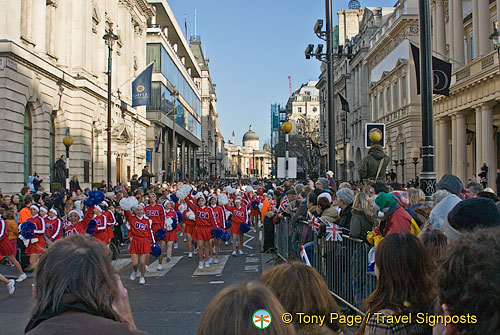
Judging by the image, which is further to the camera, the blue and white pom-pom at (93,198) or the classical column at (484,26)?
the classical column at (484,26)

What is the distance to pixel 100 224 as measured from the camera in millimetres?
11344

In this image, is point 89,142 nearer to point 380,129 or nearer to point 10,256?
point 10,256

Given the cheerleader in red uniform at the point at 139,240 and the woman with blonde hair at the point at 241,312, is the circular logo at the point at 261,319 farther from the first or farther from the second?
the cheerleader in red uniform at the point at 139,240

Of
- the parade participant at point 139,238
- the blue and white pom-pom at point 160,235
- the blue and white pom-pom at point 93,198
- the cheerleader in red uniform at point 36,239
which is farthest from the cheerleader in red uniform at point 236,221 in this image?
the cheerleader in red uniform at point 36,239

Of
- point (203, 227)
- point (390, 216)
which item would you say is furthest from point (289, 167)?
point (390, 216)

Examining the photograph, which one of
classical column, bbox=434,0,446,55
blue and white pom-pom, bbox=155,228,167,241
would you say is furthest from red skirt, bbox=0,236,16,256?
classical column, bbox=434,0,446,55

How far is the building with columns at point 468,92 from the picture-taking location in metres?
27.3

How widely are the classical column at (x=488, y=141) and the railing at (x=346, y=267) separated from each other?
21847mm

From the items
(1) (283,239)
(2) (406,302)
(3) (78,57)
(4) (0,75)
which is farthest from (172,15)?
(2) (406,302)

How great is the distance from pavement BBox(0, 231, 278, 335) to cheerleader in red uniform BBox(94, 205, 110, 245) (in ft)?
2.73

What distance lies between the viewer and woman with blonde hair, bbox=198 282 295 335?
1798 millimetres

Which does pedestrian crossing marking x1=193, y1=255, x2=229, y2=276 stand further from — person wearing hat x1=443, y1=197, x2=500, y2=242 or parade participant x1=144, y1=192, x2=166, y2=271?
person wearing hat x1=443, y1=197, x2=500, y2=242

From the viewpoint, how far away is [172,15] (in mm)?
55531

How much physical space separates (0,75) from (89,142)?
10041mm
